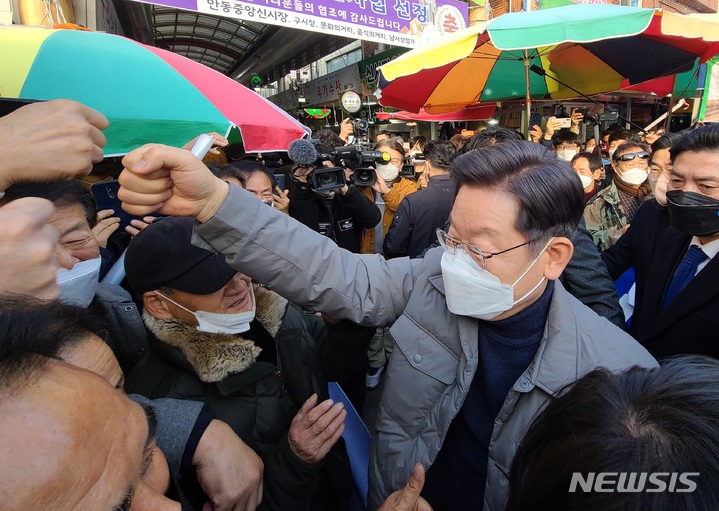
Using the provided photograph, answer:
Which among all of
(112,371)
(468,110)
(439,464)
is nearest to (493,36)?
(439,464)

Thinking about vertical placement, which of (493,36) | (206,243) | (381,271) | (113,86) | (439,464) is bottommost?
(439,464)

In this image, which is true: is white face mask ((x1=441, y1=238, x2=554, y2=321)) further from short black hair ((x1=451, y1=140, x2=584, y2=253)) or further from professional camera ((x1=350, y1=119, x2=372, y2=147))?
professional camera ((x1=350, y1=119, x2=372, y2=147))

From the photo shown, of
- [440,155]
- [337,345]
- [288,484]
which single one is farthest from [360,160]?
[288,484]

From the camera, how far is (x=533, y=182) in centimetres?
109

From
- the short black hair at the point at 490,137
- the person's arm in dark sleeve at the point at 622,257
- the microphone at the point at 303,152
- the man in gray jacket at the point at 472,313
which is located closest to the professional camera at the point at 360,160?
the microphone at the point at 303,152

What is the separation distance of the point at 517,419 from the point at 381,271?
569 millimetres

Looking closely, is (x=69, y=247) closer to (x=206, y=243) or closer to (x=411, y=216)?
(x=206, y=243)

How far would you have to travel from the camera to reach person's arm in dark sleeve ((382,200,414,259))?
316 centimetres

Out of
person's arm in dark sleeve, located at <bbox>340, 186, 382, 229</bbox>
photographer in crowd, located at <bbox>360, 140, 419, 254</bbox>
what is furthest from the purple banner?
person's arm in dark sleeve, located at <bbox>340, 186, 382, 229</bbox>

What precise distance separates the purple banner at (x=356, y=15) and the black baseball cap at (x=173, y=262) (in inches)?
141

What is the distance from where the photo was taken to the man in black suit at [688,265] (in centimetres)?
136

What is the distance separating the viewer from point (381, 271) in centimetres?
126

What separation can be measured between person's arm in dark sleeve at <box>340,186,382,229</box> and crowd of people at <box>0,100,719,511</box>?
1.44 m

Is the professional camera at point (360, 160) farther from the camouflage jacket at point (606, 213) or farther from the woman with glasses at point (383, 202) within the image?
the camouflage jacket at point (606, 213)
